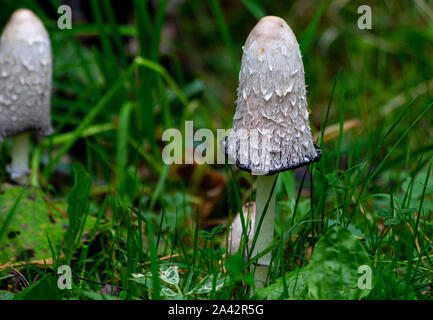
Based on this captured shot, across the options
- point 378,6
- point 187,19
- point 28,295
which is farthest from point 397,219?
point 187,19

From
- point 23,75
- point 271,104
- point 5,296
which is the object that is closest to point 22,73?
point 23,75

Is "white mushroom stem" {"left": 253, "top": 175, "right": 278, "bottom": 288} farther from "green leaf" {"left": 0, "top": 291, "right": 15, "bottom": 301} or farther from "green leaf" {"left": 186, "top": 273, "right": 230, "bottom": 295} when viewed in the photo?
"green leaf" {"left": 0, "top": 291, "right": 15, "bottom": 301}

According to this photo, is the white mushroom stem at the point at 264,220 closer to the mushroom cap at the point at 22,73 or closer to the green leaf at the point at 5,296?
the green leaf at the point at 5,296

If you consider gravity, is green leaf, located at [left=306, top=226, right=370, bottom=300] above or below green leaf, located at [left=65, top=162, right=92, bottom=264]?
below

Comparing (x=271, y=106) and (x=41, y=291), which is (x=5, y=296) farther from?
(x=271, y=106)

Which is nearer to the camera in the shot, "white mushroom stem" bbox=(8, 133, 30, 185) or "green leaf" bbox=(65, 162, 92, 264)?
"green leaf" bbox=(65, 162, 92, 264)

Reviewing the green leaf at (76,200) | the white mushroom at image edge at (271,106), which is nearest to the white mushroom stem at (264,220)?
the white mushroom at image edge at (271,106)

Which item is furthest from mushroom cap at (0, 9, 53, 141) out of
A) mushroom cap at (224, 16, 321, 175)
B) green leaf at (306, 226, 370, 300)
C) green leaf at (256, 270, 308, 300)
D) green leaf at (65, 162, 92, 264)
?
green leaf at (306, 226, 370, 300)
